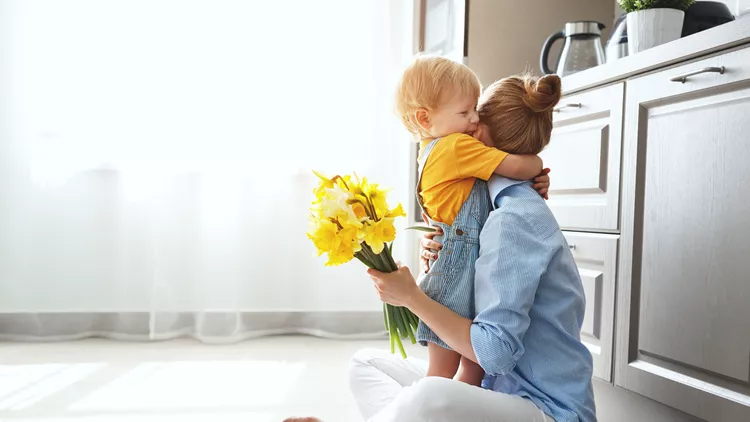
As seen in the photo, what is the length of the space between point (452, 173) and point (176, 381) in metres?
1.37

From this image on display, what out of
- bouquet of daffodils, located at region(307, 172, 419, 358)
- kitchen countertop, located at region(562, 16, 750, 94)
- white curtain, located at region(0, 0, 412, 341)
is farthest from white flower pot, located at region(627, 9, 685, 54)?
white curtain, located at region(0, 0, 412, 341)

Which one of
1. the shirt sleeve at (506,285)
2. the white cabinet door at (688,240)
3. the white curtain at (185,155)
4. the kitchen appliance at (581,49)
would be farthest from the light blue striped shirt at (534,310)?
the white curtain at (185,155)

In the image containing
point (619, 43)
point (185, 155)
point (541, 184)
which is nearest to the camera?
point (541, 184)

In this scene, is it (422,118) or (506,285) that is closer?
(506,285)

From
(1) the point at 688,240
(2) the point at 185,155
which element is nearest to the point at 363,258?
(1) the point at 688,240

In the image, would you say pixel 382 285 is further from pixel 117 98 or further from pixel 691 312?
pixel 117 98

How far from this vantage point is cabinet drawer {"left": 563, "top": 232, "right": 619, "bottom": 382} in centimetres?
152

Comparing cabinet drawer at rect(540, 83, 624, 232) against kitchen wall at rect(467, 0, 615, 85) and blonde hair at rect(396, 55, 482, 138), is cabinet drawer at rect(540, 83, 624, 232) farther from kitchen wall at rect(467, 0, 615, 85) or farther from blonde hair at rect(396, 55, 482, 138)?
kitchen wall at rect(467, 0, 615, 85)

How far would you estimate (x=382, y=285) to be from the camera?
1.10 metres

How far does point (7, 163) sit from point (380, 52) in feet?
5.43

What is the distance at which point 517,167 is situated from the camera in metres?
1.13

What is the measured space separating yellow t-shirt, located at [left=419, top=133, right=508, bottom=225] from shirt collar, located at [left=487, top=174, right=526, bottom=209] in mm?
26

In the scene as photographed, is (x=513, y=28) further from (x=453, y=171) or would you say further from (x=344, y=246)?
(x=344, y=246)

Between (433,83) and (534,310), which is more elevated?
(433,83)
